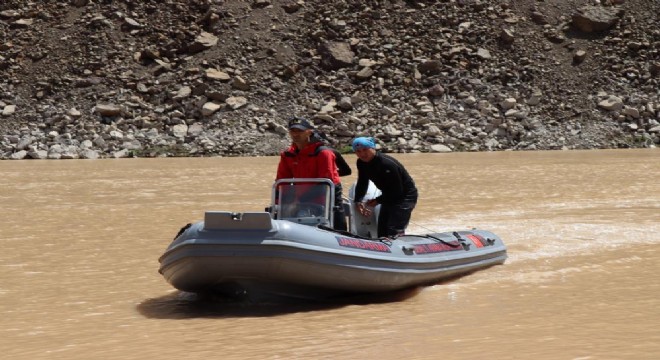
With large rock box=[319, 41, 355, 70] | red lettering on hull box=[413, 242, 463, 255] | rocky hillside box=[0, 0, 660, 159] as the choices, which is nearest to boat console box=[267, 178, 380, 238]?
red lettering on hull box=[413, 242, 463, 255]

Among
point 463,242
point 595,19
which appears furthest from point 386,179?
point 595,19

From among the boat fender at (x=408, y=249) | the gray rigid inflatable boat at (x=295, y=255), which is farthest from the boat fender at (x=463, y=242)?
the boat fender at (x=408, y=249)

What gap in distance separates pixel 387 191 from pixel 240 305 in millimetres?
2128

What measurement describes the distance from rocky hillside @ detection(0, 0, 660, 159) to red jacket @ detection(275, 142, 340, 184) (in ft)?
87.8

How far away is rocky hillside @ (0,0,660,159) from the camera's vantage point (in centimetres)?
3816

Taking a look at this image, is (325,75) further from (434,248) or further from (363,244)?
(363,244)

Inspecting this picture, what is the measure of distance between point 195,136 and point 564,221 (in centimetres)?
2429

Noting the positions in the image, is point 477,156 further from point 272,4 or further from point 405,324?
point 405,324

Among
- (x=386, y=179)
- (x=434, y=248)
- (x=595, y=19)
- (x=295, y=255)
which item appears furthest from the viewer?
(x=595, y=19)

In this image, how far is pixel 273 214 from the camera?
32.6 ft

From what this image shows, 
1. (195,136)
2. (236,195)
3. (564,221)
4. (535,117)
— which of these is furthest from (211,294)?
(535,117)

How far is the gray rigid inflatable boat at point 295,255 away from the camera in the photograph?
867cm

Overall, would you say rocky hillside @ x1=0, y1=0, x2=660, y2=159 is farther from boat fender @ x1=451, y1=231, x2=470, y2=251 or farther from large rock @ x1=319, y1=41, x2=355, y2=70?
boat fender @ x1=451, y1=231, x2=470, y2=251

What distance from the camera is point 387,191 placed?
34.6 ft
